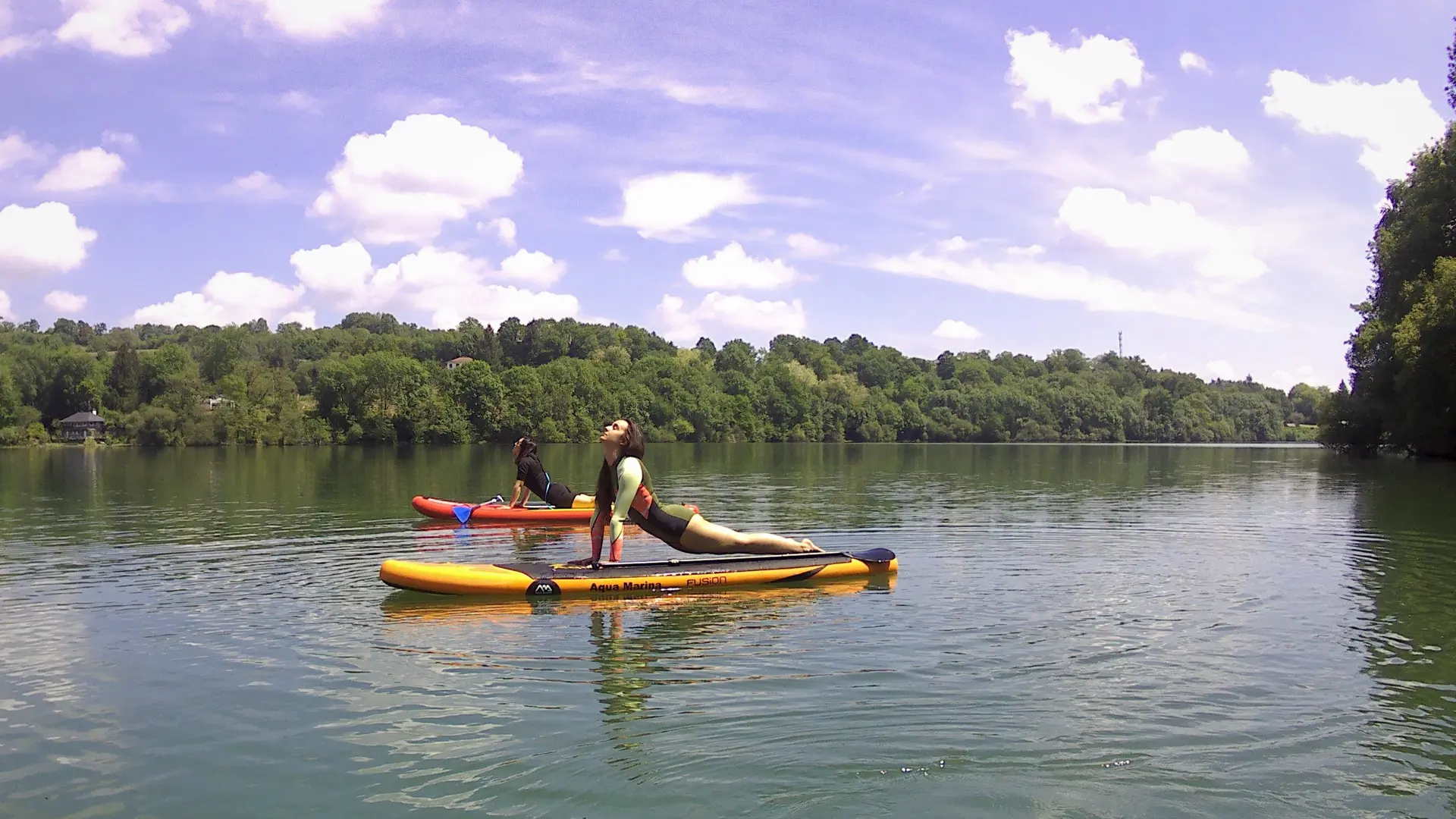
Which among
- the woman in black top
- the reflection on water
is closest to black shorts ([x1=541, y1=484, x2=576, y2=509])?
the woman in black top

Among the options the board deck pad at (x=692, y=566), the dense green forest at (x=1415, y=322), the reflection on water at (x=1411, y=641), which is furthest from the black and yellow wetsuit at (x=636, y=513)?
the dense green forest at (x=1415, y=322)

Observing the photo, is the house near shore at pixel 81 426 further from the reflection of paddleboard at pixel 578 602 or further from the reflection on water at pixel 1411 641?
the reflection on water at pixel 1411 641

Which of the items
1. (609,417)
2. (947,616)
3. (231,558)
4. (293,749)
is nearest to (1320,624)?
(947,616)

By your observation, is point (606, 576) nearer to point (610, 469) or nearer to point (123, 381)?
point (610, 469)

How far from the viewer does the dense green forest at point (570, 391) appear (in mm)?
105125

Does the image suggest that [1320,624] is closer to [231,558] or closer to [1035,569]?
[1035,569]

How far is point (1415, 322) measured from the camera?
144 feet

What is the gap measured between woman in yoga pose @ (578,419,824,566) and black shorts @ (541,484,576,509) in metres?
8.68

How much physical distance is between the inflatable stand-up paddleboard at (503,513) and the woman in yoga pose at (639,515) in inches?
Result: 320

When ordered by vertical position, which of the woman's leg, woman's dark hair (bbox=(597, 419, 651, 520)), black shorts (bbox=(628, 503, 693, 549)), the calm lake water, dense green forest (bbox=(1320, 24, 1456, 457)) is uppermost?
dense green forest (bbox=(1320, 24, 1456, 457))

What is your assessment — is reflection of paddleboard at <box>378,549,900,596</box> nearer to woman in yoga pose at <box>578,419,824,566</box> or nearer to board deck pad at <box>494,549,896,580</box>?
board deck pad at <box>494,549,896,580</box>

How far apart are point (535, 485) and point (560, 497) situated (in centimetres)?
103

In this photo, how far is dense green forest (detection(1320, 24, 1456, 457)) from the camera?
142 feet

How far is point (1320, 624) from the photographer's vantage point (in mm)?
12133
